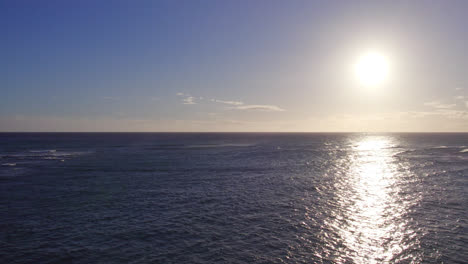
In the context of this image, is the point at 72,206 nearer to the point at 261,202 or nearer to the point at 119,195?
the point at 119,195

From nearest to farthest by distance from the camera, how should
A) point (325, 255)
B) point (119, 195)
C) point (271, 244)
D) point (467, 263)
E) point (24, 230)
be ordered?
point (467, 263)
point (325, 255)
point (271, 244)
point (24, 230)
point (119, 195)

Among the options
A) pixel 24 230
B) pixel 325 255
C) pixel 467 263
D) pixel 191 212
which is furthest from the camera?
pixel 191 212

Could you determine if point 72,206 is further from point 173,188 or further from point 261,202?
point 261,202

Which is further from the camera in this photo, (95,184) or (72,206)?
(95,184)

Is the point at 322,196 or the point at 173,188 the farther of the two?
the point at 173,188

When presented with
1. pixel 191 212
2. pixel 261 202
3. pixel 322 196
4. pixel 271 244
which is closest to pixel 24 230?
pixel 191 212

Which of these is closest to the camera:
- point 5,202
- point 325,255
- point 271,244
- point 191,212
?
point 325,255

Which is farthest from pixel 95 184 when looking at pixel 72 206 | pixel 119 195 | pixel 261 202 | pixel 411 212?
pixel 411 212

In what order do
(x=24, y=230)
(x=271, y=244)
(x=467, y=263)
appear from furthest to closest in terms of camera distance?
(x=24, y=230)
(x=271, y=244)
(x=467, y=263)

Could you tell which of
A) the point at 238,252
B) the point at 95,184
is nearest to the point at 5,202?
the point at 95,184

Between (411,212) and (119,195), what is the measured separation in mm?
40222

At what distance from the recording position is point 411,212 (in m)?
34.3

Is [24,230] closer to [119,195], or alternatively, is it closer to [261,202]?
[119,195]

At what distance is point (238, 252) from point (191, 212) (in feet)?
39.9
